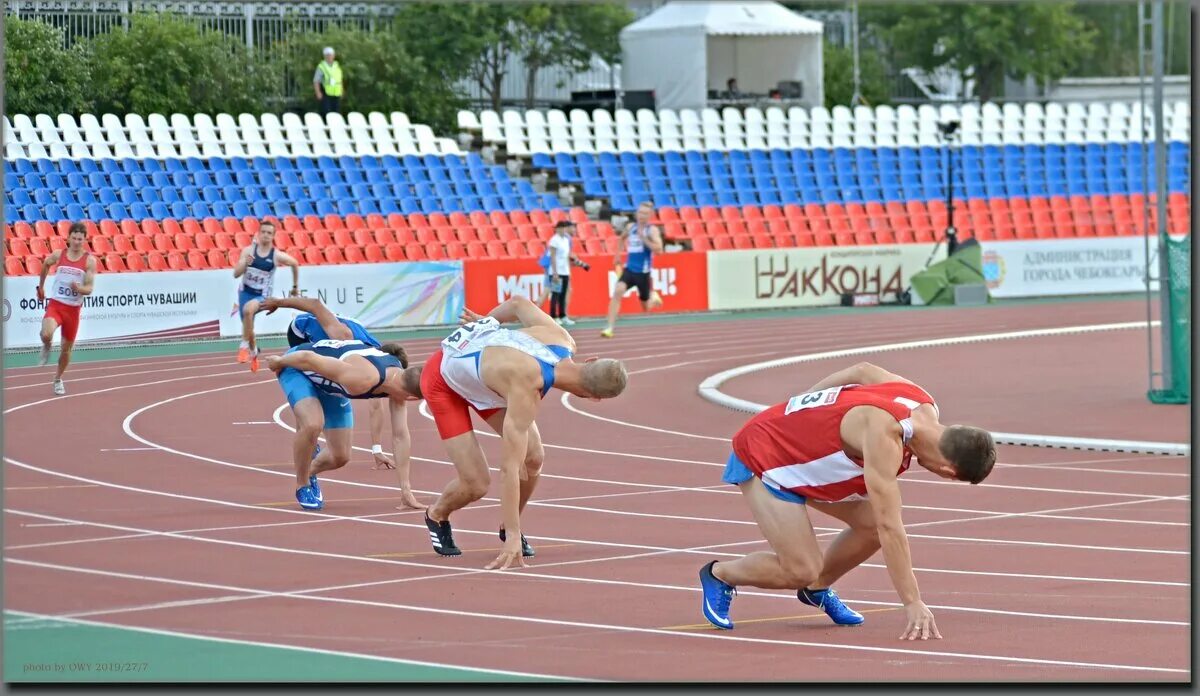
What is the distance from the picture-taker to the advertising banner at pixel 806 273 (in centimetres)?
3212

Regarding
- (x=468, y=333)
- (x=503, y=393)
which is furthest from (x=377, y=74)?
(x=503, y=393)

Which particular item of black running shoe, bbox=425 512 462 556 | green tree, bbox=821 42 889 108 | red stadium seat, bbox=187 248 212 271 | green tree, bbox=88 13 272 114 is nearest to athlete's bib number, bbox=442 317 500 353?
black running shoe, bbox=425 512 462 556

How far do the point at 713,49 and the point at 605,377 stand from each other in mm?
34321

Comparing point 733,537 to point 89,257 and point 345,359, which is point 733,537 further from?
point 89,257

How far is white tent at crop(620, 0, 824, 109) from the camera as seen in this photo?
131 feet

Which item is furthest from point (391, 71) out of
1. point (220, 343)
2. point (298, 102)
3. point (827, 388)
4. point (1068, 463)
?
point (827, 388)

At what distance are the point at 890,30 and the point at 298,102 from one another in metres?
18.9

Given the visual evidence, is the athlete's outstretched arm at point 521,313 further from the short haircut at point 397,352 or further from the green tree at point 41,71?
the green tree at point 41,71

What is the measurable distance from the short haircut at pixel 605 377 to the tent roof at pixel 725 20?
3118 cm

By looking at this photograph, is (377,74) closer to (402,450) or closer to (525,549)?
(402,450)

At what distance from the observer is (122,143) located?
29734 millimetres

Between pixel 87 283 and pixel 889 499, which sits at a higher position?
pixel 87 283

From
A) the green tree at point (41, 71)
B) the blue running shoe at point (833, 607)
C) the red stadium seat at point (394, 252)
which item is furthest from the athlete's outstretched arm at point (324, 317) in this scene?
the red stadium seat at point (394, 252)

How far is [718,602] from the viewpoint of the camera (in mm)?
8297
